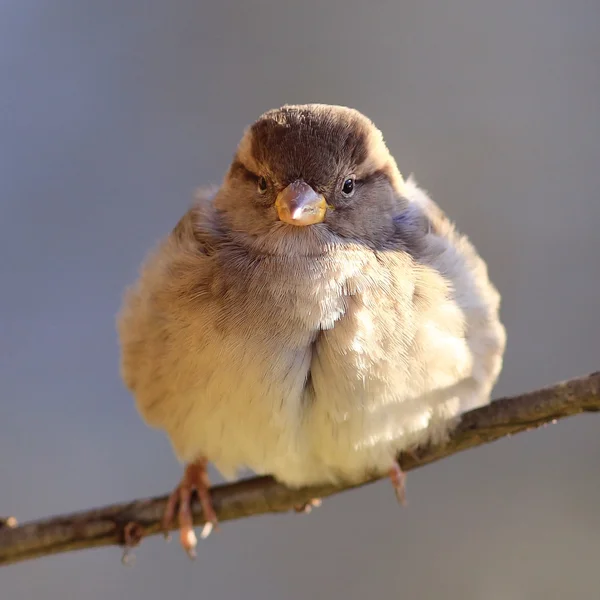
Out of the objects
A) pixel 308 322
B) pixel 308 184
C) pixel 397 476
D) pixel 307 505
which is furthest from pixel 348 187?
pixel 307 505

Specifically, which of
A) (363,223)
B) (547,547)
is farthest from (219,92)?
(547,547)

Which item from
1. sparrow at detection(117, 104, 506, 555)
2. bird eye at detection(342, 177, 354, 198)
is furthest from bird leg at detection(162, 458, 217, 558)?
bird eye at detection(342, 177, 354, 198)

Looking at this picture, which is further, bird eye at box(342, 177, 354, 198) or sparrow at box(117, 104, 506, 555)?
bird eye at box(342, 177, 354, 198)

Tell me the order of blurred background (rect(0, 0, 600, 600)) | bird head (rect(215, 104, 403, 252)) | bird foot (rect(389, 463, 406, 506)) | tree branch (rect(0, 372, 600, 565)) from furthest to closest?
blurred background (rect(0, 0, 600, 600)) → bird foot (rect(389, 463, 406, 506)) → bird head (rect(215, 104, 403, 252)) → tree branch (rect(0, 372, 600, 565))

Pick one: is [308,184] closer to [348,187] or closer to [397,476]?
[348,187]

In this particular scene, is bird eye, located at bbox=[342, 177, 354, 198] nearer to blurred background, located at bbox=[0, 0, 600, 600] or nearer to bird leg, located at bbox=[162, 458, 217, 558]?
bird leg, located at bbox=[162, 458, 217, 558]

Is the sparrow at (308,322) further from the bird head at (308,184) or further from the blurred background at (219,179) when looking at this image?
the blurred background at (219,179)

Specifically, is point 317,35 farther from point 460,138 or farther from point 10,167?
point 10,167
